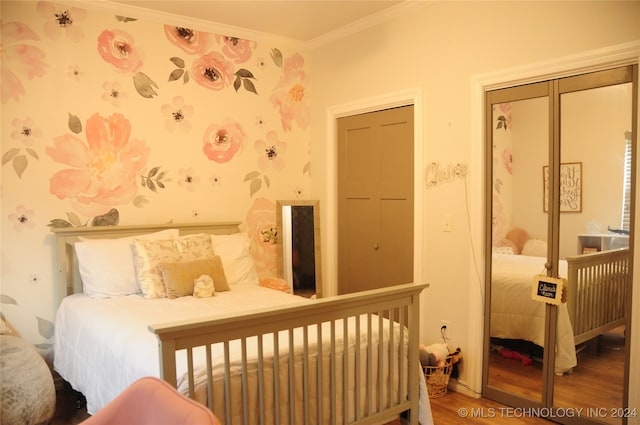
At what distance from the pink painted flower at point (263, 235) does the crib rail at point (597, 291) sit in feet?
7.57

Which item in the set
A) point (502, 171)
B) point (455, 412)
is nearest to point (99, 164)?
point (502, 171)

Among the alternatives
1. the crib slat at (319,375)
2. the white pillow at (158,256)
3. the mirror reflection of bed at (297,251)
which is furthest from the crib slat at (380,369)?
the mirror reflection of bed at (297,251)

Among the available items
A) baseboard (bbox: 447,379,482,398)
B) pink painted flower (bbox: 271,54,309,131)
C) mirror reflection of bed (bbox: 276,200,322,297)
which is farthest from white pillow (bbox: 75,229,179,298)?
baseboard (bbox: 447,379,482,398)

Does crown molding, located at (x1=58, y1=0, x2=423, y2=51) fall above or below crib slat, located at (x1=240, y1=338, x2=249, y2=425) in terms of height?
above

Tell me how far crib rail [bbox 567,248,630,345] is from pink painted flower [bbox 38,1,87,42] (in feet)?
11.0

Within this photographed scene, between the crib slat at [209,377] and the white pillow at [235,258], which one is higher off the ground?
the white pillow at [235,258]

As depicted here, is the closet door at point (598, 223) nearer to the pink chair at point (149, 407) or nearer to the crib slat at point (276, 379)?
the crib slat at point (276, 379)

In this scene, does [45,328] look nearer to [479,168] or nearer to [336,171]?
[336,171]

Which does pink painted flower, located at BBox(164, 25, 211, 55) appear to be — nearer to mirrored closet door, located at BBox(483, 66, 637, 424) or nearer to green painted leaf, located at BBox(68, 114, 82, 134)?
green painted leaf, located at BBox(68, 114, 82, 134)

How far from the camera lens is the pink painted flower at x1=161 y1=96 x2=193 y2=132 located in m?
3.43

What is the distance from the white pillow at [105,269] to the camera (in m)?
2.85

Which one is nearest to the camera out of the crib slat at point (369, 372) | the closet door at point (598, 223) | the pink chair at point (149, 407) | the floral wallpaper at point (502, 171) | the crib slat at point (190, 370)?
the pink chair at point (149, 407)

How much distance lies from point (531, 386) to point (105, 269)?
267cm

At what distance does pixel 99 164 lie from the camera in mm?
3141
